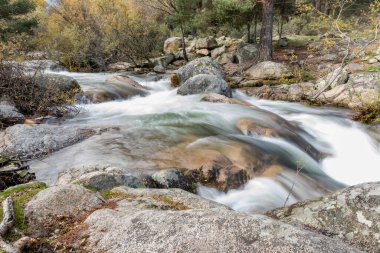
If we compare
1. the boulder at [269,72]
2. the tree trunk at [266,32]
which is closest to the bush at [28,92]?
the boulder at [269,72]

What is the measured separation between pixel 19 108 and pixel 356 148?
36.1 ft

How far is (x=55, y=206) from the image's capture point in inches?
126

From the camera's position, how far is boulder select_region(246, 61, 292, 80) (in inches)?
668

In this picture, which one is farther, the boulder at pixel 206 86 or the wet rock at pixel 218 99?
the boulder at pixel 206 86

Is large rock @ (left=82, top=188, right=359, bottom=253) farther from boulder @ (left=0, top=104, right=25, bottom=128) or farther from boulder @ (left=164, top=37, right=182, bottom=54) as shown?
boulder @ (left=164, top=37, right=182, bottom=54)

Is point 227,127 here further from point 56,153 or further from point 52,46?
point 52,46

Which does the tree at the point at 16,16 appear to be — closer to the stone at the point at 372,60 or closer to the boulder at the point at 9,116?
the boulder at the point at 9,116

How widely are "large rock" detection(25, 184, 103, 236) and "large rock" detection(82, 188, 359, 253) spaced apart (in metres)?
0.41

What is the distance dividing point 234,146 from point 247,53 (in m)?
14.6

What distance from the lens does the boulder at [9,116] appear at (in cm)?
964

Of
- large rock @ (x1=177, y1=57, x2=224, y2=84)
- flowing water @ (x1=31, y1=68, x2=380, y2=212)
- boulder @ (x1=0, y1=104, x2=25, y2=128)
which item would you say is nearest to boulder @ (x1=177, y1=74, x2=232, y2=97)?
flowing water @ (x1=31, y1=68, x2=380, y2=212)

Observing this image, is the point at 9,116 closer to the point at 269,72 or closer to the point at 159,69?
the point at 269,72

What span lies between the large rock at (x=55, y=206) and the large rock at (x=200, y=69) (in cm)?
1372

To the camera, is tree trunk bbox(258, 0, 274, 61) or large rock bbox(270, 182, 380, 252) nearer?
large rock bbox(270, 182, 380, 252)
